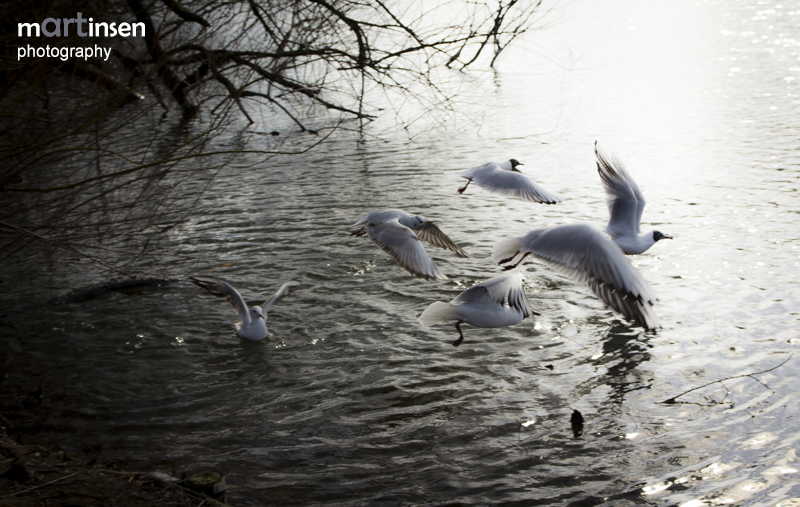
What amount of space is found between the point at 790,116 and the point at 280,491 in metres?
14.5

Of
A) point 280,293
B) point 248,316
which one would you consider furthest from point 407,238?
point 248,316

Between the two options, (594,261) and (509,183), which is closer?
(594,261)

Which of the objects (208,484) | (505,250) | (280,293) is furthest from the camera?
(280,293)

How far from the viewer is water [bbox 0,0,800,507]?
14.8ft

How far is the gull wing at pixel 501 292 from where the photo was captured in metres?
5.86

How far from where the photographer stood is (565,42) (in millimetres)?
29625

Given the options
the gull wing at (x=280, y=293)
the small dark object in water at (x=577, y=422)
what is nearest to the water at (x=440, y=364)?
the small dark object in water at (x=577, y=422)

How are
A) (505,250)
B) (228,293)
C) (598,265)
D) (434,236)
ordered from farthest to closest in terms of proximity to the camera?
(434,236) < (228,293) < (505,250) < (598,265)

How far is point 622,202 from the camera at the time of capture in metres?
6.89

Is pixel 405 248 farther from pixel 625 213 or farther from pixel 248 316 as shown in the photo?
pixel 625 213

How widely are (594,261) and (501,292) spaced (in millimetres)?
817

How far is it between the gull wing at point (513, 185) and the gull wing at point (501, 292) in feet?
7.37

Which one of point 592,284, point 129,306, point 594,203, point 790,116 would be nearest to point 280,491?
point 592,284

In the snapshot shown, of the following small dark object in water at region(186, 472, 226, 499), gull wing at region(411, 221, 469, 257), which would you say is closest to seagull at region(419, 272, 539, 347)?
gull wing at region(411, 221, 469, 257)
